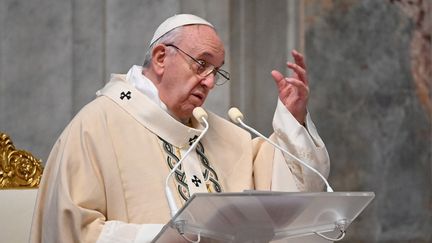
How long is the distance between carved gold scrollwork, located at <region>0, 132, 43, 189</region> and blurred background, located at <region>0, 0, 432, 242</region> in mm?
1342

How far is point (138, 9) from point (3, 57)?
33.4 inches

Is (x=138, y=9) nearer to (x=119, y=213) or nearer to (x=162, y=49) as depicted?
(x=162, y=49)

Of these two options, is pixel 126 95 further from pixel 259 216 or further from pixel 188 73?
pixel 259 216

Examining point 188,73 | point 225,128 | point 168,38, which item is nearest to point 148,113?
point 188,73

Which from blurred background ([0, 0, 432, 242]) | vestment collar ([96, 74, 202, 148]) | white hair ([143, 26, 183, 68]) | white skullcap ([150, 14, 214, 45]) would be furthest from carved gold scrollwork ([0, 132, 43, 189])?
blurred background ([0, 0, 432, 242])

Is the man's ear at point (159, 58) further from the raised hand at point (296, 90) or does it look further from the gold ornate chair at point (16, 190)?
the gold ornate chair at point (16, 190)

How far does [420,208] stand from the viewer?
7.23m

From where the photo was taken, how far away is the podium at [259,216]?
369 centimetres

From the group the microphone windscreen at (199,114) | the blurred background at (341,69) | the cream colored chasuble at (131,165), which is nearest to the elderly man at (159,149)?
the cream colored chasuble at (131,165)

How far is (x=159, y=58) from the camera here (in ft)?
16.3

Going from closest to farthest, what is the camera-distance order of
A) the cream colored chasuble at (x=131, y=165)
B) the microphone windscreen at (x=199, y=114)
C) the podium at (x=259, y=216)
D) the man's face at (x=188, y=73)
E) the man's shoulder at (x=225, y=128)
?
the podium at (x=259, y=216) < the cream colored chasuble at (x=131, y=165) < the microphone windscreen at (x=199, y=114) < the man's face at (x=188, y=73) < the man's shoulder at (x=225, y=128)

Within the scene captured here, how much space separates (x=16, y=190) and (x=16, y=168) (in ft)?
0.47

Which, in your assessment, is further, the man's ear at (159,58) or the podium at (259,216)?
the man's ear at (159,58)

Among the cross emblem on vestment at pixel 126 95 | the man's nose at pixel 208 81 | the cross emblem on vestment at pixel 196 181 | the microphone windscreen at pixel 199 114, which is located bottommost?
the cross emblem on vestment at pixel 196 181
